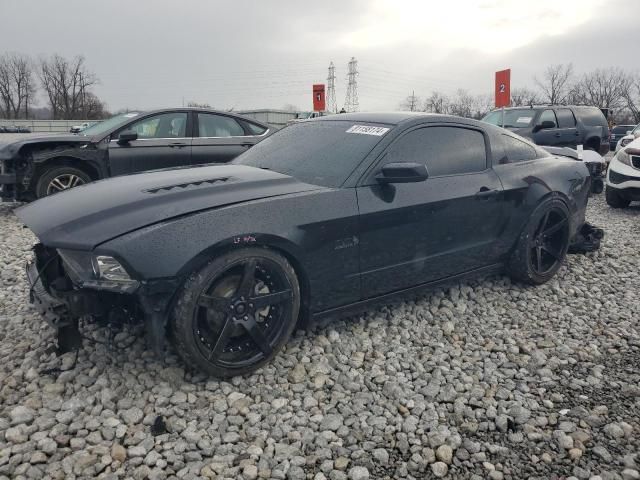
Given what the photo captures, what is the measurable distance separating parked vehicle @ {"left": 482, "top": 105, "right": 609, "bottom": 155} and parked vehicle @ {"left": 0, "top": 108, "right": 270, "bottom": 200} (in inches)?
238

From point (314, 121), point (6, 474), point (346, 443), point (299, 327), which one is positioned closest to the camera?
point (6, 474)

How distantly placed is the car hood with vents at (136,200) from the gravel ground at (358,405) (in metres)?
0.81

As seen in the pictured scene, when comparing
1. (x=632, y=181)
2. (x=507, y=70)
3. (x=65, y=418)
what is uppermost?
(x=507, y=70)

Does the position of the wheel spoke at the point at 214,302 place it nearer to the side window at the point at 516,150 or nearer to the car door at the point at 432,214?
the car door at the point at 432,214

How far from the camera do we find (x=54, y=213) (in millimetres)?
2764

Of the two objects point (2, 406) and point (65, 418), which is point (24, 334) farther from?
point (65, 418)

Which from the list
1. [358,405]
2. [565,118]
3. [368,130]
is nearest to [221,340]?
[358,405]

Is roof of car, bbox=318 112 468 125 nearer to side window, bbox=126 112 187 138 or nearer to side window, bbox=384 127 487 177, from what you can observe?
side window, bbox=384 127 487 177

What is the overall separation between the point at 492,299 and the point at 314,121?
6.60ft

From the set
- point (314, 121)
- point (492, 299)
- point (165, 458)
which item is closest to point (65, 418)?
point (165, 458)

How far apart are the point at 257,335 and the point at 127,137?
4628 millimetres

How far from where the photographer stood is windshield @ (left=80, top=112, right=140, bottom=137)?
672 centimetres

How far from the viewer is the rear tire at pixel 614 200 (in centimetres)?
783

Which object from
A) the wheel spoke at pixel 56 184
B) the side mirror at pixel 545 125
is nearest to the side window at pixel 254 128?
the wheel spoke at pixel 56 184
